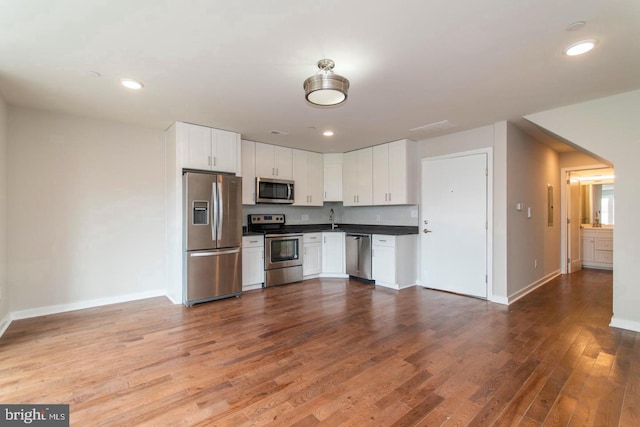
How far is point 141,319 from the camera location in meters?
3.31

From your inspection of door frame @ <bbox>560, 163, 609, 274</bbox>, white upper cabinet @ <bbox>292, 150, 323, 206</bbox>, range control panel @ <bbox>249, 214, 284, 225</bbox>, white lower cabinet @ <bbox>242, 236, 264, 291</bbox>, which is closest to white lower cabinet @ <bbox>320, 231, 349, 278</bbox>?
white upper cabinet @ <bbox>292, 150, 323, 206</bbox>

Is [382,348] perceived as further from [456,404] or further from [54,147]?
[54,147]

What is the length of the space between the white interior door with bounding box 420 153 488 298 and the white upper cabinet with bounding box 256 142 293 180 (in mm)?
2348

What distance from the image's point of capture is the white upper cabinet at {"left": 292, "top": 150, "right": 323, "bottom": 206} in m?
5.44

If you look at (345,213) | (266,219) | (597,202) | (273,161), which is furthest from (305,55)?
(597,202)

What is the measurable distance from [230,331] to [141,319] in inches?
45.5

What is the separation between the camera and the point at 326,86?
2.12m

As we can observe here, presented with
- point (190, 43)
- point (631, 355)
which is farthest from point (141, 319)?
point (631, 355)

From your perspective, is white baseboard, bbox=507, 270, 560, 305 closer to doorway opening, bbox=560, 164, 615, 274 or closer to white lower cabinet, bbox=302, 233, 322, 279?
doorway opening, bbox=560, 164, 615, 274

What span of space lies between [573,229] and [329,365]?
6.15m

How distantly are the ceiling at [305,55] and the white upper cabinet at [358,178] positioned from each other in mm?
1747

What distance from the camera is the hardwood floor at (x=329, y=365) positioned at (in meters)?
1.78

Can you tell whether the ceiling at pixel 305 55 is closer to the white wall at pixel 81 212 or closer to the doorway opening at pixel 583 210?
the white wall at pixel 81 212

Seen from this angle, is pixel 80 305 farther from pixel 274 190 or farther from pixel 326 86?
pixel 326 86
